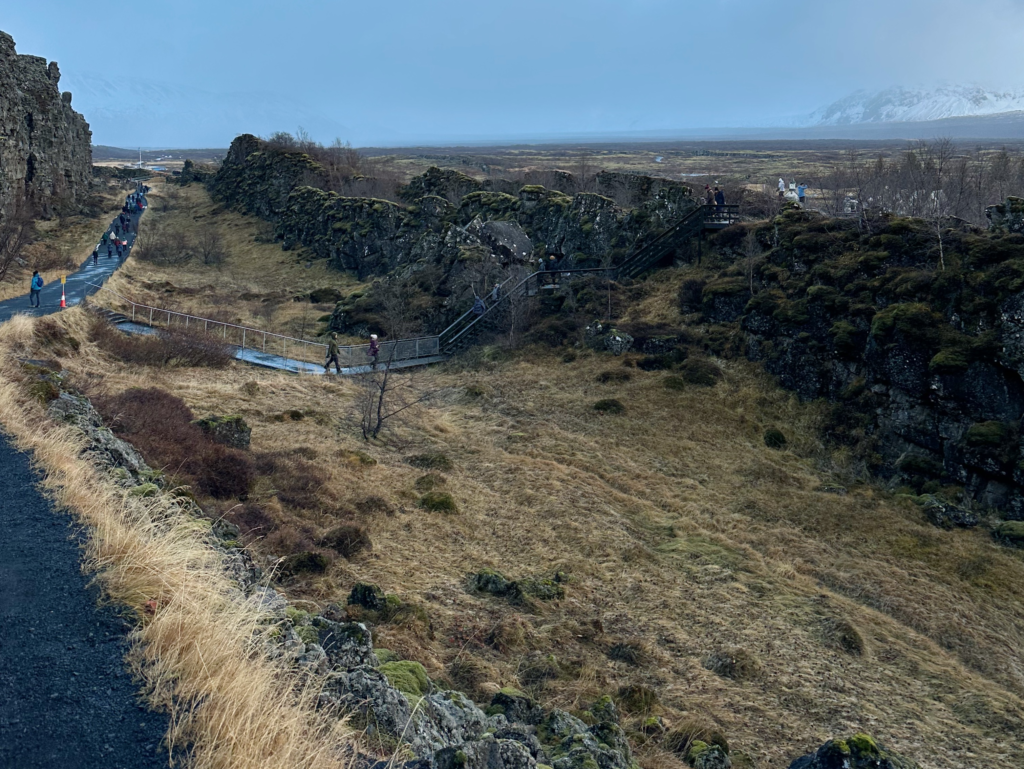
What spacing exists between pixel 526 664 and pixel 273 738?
25.4 ft

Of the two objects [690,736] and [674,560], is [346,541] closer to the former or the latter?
[674,560]

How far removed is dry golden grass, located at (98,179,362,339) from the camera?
40688 millimetres

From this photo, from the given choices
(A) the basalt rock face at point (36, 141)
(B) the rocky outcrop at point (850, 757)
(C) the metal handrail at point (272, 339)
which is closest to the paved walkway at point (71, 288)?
(C) the metal handrail at point (272, 339)

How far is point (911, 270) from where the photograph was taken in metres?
26.2

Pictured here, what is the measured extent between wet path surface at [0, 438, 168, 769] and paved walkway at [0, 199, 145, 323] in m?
20.8

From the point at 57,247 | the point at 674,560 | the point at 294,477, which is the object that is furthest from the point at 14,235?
the point at 674,560

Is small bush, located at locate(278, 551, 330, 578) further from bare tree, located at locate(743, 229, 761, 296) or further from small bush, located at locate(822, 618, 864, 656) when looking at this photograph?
bare tree, located at locate(743, 229, 761, 296)

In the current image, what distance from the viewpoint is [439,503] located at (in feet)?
64.0

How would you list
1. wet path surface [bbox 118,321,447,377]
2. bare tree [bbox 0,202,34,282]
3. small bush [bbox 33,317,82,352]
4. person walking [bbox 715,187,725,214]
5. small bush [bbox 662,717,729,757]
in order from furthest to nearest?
person walking [bbox 715,187,725,214]
bare tree [bbox 0,202,34,282]
wet path surface [bbox 118,321,447,377]
small bush [bbox 33,317,82,352]
small bush [bbox 662,717,729,757]

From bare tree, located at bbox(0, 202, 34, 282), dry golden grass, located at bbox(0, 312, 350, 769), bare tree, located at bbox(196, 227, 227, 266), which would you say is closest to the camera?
dry golden grass, located at bbox(0, 312, 350, 769)

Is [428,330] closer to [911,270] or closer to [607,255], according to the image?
[607,255]

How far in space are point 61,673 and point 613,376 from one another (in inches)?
992

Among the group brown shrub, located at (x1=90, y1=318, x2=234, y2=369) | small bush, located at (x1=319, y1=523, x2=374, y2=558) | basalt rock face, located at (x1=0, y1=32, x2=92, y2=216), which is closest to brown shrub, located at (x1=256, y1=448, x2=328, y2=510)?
small bush, located at (x1=319, y1=523, x2=374, y2=558)

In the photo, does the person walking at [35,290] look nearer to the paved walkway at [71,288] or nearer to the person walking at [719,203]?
the paved walkway at [71,288]
